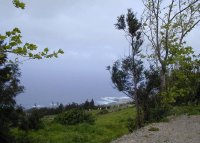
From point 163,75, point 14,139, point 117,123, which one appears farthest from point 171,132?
point 117,123

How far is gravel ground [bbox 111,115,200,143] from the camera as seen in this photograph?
14.3m

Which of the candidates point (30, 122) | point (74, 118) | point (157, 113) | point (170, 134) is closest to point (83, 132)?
point (30, 122)

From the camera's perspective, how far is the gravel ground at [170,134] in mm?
14328

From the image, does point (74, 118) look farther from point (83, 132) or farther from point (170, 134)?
point (170, 134)

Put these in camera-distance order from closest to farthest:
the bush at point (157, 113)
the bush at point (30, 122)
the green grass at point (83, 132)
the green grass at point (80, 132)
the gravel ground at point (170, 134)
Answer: the gravel ground at point (170, 134) < the bush at point (157, 113) < the green grass at point (83, 132) < the green grass at point (80, 132) < the bush at point (30, 122)

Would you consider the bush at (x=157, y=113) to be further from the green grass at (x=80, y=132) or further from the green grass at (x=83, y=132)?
the green grass at (x=80, y=132)

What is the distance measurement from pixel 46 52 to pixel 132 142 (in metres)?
8.89

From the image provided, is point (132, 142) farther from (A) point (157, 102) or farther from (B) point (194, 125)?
(A) point (157, 102)

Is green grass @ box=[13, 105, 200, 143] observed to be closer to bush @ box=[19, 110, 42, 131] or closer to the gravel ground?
bush @ box=[19, 110, 42, 131]

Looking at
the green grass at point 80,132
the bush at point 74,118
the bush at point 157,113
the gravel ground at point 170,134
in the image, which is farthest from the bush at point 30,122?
the gravel ground at point 170,134

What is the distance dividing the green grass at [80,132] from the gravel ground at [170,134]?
12.4ft

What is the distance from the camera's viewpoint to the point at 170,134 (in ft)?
50.4

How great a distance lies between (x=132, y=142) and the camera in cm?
1415

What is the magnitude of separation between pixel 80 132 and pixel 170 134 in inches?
447
